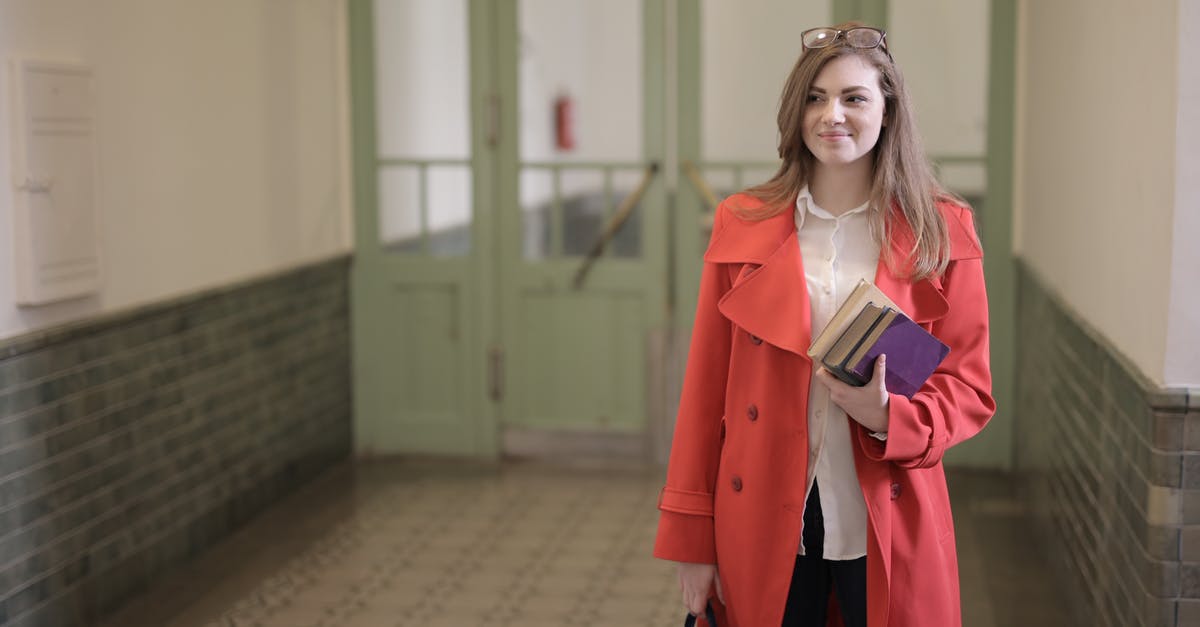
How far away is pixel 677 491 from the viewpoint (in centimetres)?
213

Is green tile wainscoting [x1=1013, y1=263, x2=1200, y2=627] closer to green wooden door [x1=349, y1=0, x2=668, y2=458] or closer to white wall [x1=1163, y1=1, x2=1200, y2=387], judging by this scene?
white wall [x1=1163, y1=1, x2=1200, y2=387]

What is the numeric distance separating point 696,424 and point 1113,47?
5.77 feet

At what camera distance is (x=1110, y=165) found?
327 centimetres

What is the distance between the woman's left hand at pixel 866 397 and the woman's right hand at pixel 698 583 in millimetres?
370

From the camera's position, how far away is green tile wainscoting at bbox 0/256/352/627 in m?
3.47

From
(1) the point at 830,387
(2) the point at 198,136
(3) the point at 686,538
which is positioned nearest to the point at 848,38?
(1) the point at 830,387

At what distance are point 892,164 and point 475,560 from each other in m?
2.72

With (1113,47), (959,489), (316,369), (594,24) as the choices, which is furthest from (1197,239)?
(316,369)

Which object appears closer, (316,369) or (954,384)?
(954,384)

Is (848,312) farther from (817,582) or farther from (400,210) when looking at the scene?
Result: (400,210)

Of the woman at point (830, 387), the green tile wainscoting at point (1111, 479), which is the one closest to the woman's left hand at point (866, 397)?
the woman at point (830, 387)

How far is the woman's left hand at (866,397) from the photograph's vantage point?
1.91m

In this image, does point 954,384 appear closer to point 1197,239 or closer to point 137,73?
point 1197,239

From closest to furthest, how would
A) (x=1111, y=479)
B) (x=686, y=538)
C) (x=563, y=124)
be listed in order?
(x=686, y=538)
(x=1111, y=479)
(x=563, y=124)
